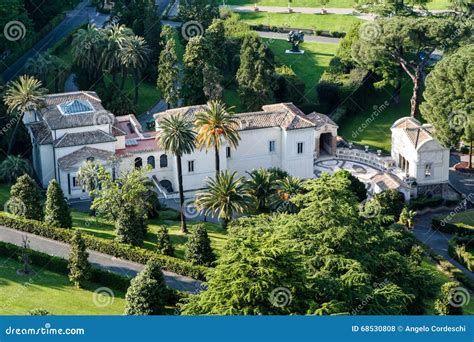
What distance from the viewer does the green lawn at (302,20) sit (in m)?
150

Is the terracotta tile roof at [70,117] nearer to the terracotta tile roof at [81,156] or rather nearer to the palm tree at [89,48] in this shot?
the terracotta tile roof at [81,156]

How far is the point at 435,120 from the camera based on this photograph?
10094 cm

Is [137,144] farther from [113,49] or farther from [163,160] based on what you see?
[113,49]

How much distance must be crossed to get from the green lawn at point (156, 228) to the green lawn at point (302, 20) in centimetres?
6559

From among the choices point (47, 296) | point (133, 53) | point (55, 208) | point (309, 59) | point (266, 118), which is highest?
point (309, 59)

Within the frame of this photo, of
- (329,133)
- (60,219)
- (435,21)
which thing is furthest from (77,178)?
(435,21)

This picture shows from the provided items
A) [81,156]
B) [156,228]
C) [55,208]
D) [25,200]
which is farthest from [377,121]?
[25,200]

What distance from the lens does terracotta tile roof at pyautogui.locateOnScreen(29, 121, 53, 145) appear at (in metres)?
96.9

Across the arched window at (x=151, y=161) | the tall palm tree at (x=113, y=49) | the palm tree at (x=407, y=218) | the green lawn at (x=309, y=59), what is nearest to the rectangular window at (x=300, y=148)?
the palm tree at (x=407, y=218)

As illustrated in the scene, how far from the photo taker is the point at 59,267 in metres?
78.4

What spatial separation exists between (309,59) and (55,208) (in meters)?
62.0

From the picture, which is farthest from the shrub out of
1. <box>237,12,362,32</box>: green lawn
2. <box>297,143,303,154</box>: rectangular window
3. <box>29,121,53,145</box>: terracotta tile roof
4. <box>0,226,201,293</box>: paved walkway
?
<box>237,12,362,32</box>: green lawn

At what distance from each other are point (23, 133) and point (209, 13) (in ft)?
125

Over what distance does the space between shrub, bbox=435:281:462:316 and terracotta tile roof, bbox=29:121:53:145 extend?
43466 mm
